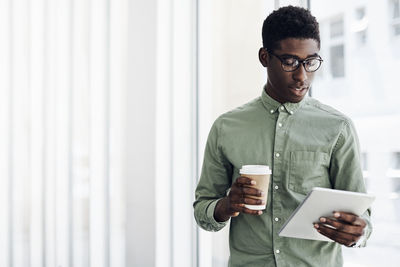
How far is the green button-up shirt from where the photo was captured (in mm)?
1059

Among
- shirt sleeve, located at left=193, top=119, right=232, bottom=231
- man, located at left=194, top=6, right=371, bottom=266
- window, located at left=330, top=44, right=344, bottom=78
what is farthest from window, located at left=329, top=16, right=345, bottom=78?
shirt sleeve, located at left=193, top=119, right=232, bottom=231

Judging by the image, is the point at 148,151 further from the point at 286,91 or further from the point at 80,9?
the point at 286,91

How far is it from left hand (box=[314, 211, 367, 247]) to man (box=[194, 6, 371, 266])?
7cm

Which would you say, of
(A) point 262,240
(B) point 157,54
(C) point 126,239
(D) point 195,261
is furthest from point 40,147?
(A) point 262,240

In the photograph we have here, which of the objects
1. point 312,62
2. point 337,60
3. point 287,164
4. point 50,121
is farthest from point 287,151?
point 50,121

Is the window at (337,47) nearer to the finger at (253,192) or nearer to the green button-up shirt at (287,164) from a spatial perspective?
the green button-up shirt at (287,164)

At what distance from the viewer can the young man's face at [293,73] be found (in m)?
1.08

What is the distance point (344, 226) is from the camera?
91 cm

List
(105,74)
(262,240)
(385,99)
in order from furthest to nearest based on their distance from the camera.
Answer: (105,74)
(385,99)
(262,240)

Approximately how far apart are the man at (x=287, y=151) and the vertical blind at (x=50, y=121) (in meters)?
1.23

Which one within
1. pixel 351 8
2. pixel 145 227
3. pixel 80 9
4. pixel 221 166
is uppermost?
pixel 80 9

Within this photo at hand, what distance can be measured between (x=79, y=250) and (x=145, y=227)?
0.42 meters

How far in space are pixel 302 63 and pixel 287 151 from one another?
234 millimetres

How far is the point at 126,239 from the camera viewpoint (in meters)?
2.20
